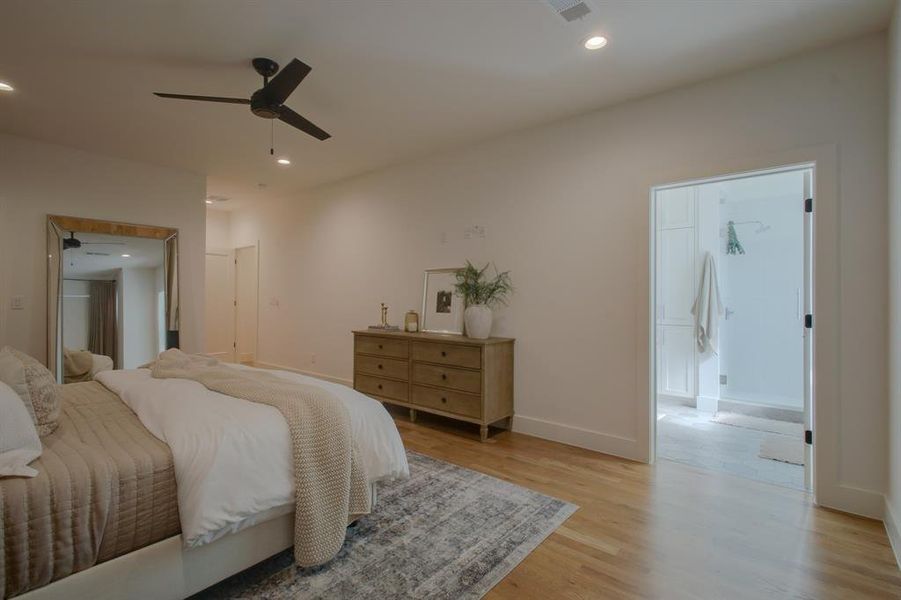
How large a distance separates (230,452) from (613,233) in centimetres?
288

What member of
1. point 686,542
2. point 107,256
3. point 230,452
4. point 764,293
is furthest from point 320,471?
point 764,293

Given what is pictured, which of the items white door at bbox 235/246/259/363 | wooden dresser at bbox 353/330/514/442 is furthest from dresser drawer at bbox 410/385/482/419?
white door at bbox 235/246/259/363

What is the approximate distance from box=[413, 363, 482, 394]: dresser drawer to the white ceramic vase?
343 millimetres

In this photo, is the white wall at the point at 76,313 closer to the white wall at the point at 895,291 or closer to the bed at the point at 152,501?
the bed at the point at 152,501

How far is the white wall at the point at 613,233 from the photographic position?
2389mm

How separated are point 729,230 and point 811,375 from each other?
110 inches

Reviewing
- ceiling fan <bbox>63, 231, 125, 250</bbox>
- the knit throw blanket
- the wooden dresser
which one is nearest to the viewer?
the knit throw blanket

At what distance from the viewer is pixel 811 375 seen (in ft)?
8.44

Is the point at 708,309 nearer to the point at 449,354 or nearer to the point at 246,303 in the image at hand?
the point at 449,354

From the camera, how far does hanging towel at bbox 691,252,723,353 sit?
458cm

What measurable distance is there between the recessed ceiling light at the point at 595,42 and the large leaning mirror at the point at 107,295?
468 centimetres

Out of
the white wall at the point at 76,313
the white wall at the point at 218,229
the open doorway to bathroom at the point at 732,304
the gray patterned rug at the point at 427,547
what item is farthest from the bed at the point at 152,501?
the white wall at the point at 218,229

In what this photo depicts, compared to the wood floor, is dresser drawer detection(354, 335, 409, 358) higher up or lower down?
higher up

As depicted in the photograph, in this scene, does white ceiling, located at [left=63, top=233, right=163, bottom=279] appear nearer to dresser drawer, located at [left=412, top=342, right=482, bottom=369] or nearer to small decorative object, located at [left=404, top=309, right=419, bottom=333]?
small decorative object, located at [left=404, top=309, right=419, bottom=333]
